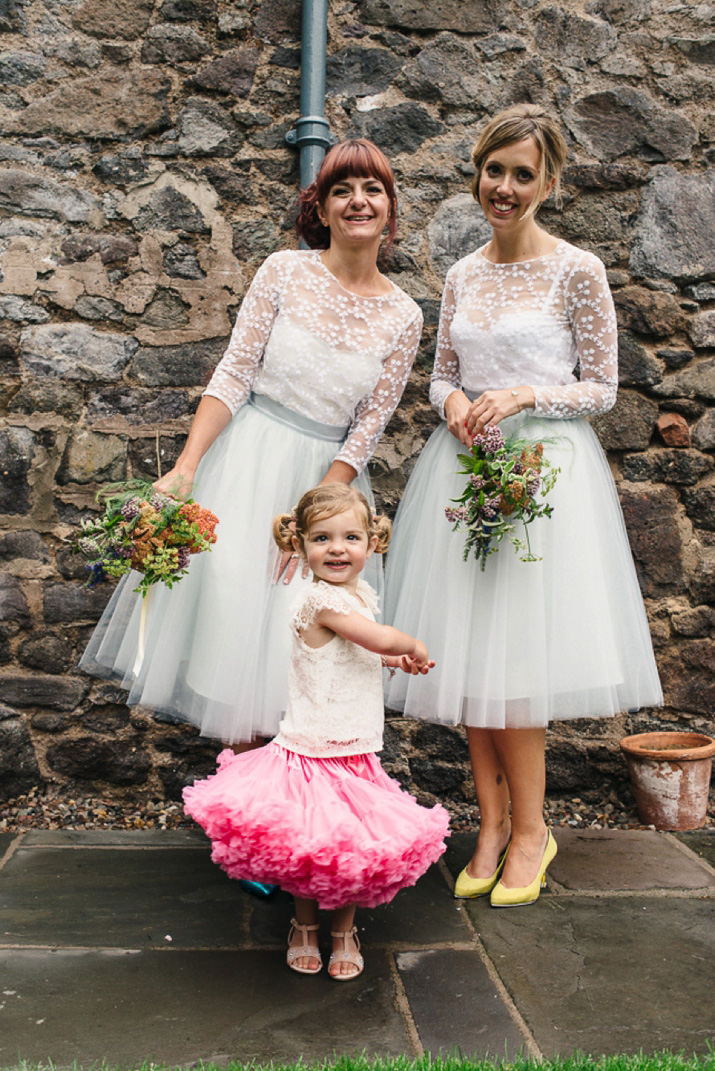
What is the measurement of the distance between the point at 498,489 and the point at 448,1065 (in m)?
1.33

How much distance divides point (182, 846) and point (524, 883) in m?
1.17

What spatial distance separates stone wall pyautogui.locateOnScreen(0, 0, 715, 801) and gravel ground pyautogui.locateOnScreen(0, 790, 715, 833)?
0.08 m

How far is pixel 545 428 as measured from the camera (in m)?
2.65

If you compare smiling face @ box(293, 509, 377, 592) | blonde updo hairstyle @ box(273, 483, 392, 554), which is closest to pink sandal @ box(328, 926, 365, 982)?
smiling face @ box(293, 509, 377, 592)

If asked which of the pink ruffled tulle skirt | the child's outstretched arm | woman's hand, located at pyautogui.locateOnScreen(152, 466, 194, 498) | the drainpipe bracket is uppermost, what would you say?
the drainpipe bracket

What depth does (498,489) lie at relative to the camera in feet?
7.84

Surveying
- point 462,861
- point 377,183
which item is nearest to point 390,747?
point 462,861

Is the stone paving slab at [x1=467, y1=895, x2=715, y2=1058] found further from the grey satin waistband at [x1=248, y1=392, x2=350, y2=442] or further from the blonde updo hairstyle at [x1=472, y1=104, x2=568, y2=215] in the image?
the blonde updo hairstyle at [x1=472, y1=104, x2=568, y2=215]

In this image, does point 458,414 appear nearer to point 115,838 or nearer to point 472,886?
point 472,886

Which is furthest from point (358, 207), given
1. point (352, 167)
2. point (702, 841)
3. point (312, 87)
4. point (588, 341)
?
point (702, 841)

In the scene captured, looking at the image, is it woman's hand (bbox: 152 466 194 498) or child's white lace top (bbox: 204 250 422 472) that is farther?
child's white lace top (bbox: 204 250 422 472)

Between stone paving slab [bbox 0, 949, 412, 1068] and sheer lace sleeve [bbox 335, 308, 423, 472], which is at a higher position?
sheer lace sleeve [bbox 335, 308, 423, 472]

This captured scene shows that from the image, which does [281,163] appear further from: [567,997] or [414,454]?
[567,997]

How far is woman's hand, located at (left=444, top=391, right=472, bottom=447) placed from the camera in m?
2.59
